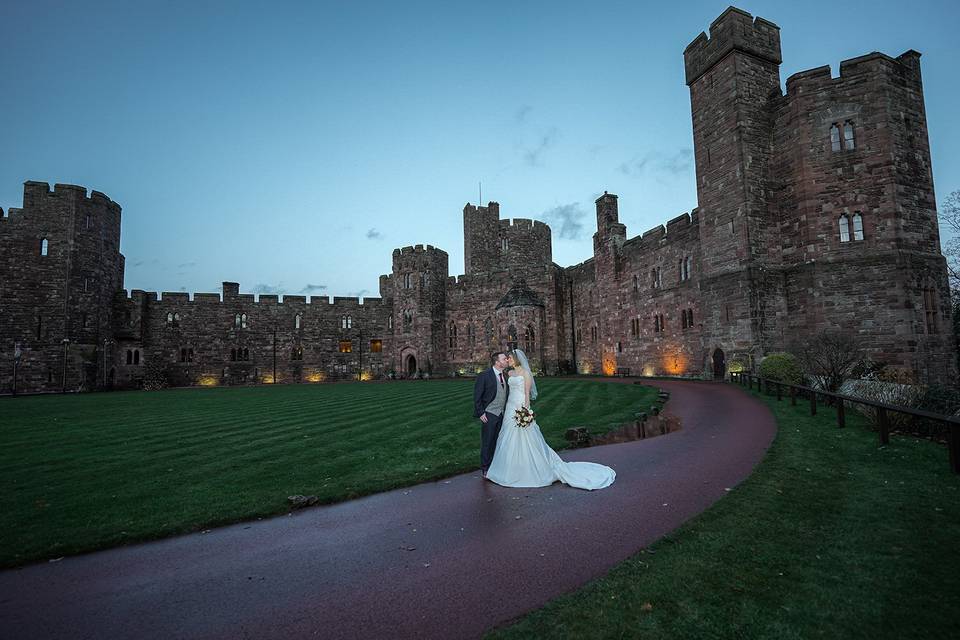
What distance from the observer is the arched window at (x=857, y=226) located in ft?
69.8

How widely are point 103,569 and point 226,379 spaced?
42050 mm

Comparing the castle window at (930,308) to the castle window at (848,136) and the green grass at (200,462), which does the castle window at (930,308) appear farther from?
the green grass at (200,462)

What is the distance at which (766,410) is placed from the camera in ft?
43.8

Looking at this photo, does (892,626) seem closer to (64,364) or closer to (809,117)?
(809,117)

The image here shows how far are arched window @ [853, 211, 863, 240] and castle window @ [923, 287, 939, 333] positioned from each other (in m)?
3.41

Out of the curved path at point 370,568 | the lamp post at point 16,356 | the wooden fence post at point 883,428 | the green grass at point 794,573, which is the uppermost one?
the lamp post at point 16,356

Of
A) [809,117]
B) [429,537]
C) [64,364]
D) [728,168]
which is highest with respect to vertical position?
[809,117]

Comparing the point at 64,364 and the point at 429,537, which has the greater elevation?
the point at 64,364

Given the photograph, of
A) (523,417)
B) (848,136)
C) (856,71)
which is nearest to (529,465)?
(523,417)

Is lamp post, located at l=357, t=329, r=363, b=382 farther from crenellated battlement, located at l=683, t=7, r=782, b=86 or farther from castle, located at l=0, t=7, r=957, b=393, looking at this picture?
crenellated battlement, located at l=683, t=7, r=782, b=86

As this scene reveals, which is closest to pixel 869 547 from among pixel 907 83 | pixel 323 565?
pixel 323 565

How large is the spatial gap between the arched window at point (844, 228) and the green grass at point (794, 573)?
64.0 feet

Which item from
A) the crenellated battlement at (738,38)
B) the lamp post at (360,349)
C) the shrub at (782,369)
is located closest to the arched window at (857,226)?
the shrub at (782,369)

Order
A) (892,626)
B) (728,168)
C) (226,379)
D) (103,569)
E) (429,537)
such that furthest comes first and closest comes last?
(226,379), (728,168), (429,537), (103,569), (892,626)
